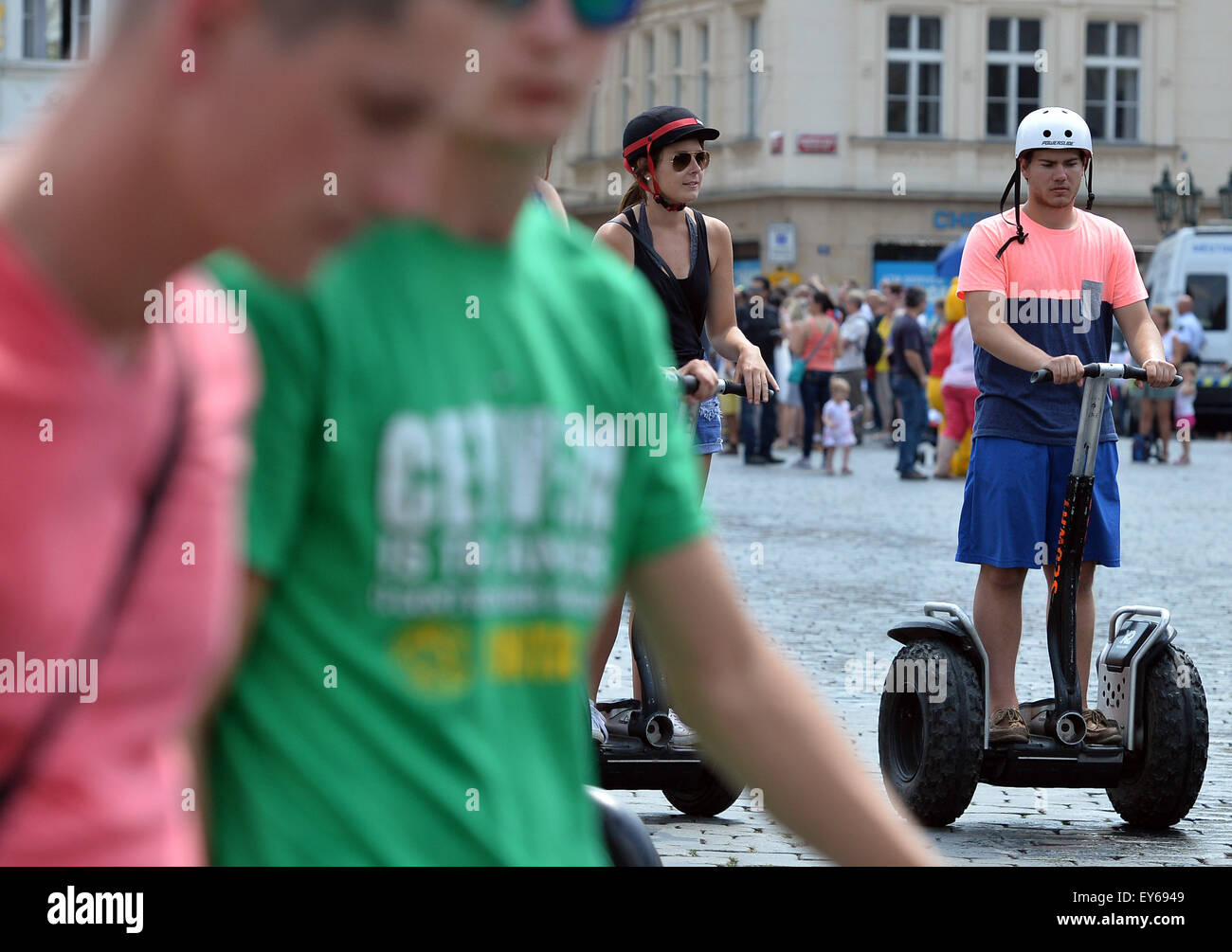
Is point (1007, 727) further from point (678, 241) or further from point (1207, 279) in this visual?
point (1207, 279)

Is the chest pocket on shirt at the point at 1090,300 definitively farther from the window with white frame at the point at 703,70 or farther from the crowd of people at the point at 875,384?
the window with white frame at the point at 703,70

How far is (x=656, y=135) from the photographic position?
597cm

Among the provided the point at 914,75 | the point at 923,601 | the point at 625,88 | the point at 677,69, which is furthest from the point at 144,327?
the point at 625,88

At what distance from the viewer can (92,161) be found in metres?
1.02

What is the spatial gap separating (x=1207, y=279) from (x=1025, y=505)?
25514 millimetres

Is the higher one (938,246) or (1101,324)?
(938,246)

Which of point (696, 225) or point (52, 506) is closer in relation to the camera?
point (52, 506)

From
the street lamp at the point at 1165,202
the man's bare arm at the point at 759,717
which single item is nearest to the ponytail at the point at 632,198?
the man's bare arm at the point at 759,717

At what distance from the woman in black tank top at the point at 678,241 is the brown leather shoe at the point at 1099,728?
1.06m

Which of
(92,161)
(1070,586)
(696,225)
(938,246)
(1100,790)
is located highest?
(938,246)

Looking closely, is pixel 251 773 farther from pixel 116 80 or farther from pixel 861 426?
pixel 861 426

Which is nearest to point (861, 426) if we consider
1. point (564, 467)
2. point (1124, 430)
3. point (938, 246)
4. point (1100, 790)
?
point (1124, 430)

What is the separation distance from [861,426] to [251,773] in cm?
2614

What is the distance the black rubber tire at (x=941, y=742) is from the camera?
5629mm
